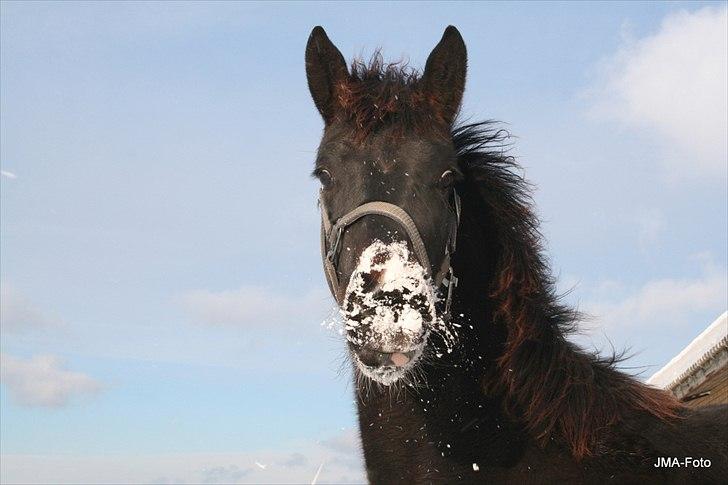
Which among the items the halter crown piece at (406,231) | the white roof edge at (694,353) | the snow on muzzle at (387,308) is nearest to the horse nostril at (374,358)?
the snow on muzzle at (387,308)

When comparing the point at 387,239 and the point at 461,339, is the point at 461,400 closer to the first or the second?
the point at 461,339

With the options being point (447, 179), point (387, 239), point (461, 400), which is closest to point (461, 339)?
point (461, 400)

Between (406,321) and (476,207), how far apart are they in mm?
1408

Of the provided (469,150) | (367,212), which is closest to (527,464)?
(367,212)

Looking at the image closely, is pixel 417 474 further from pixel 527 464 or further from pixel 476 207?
pixel 476 207

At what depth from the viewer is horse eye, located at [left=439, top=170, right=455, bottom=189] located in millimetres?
4794

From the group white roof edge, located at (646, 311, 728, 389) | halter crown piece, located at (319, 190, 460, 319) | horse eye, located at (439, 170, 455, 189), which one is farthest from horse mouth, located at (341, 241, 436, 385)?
white roof edge, located at (646, 311, 728, 389)

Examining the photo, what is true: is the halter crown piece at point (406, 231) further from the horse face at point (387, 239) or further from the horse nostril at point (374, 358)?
the horse nostril at point (374, 358)

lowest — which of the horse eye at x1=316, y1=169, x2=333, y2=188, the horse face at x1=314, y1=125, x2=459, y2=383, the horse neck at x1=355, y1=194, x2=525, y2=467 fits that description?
the horse neck at x1=355, y1=194, x2=525, y2=467

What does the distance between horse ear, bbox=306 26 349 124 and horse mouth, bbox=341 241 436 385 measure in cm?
179

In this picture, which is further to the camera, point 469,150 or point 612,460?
point 469,150

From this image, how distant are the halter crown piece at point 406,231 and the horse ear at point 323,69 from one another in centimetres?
96

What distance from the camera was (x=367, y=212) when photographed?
443 cm

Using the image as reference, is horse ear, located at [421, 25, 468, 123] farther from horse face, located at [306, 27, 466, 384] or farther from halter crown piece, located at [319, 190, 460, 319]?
halter crown piece, located at [319, 190, 460, 319]
